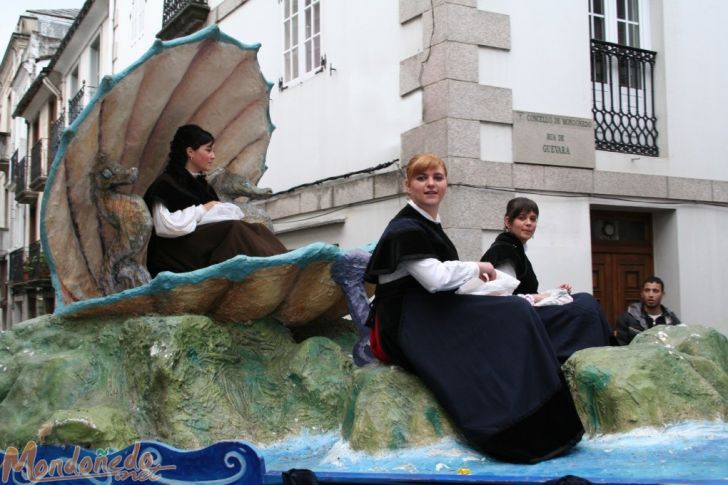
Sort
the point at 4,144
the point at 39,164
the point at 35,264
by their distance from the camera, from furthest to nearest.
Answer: the point at 4,144 < the point at 35,264 < the point at 39,164

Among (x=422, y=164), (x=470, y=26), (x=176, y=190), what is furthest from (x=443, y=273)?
(x=470, y=26)

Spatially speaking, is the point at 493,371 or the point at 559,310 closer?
the point at 493,371

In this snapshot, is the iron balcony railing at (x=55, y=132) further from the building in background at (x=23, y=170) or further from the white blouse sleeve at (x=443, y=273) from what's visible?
the white blouse sleeve at (x=443, y=273)

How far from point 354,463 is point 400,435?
0.18 meters

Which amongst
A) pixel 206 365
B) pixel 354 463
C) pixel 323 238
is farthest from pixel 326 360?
pixel 323 238

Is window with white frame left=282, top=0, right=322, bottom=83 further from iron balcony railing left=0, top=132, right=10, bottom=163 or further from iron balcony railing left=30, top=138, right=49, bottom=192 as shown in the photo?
iron balcony railing left=0, top=132, right=10, bottom=163

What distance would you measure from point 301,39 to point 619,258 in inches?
179

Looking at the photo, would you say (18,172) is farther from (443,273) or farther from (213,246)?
(443,273)

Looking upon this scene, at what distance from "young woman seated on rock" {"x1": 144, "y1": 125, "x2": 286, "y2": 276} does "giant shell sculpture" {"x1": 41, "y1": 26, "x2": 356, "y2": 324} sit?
98mm

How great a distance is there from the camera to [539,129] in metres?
8.46

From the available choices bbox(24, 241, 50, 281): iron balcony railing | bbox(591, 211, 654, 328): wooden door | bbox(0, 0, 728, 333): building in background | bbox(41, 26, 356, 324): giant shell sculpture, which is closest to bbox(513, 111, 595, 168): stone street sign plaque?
bbox(0, 0, 728, 333): building in background

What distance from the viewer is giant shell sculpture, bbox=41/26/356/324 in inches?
131

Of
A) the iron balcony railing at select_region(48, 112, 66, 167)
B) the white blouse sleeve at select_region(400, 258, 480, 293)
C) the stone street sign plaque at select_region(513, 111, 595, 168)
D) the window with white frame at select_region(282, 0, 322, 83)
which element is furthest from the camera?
the iron balcony railing at select_region(48, 112, 66, 167)

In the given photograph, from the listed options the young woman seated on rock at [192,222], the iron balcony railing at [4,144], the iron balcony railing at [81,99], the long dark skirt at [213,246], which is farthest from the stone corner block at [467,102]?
the iron balcony railing at [4,144]
